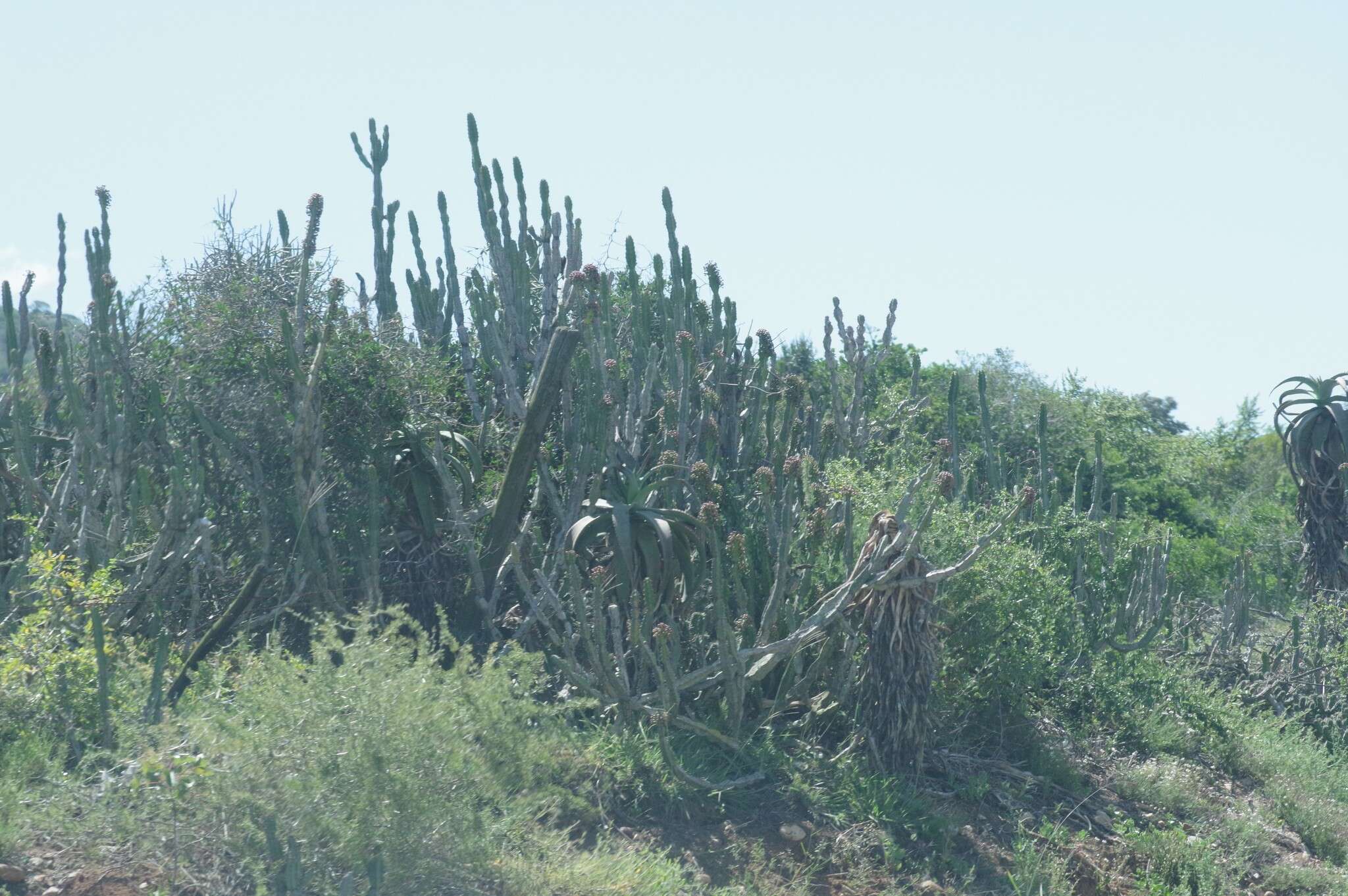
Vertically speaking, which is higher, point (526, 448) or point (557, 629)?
point (526, 448)

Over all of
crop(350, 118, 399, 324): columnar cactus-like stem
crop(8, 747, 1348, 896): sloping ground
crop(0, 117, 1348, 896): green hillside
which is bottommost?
crop(8, 747, 1348, 896): sloping ground

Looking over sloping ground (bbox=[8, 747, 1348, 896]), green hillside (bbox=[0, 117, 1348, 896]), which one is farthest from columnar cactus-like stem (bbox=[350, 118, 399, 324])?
sloping ground (bbox=[8, 747, 1348, 896])

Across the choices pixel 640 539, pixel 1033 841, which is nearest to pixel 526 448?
pixel 640 539

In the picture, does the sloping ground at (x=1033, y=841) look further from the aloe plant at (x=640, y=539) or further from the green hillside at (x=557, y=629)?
the aloe plant at (x=640, y=539)

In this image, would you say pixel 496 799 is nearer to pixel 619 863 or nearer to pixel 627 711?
pixel 619 863

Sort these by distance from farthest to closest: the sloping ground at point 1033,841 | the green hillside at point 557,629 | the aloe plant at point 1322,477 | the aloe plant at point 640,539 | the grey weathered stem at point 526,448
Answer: the aloe plant at point 1322,477 → the aloe plant at point 640,539 → the grey weathered stem at point 526,448 → the sloping ground at point 1033,841 → the green hillside at point 557,629

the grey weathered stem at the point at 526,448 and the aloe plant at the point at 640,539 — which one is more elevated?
the grey weathered stem at the point at 526,448

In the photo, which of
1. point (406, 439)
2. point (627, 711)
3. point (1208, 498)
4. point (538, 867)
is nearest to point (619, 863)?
point (538, 867)

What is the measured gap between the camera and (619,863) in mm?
5582

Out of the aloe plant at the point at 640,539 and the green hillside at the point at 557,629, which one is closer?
the green hillside at the point at 557,629

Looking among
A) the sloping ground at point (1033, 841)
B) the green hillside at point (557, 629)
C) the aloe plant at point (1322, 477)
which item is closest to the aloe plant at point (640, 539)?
the green hillside at point (557, 629)

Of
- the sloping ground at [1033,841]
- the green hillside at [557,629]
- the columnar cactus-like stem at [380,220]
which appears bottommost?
the sloping ground at [1033,841]

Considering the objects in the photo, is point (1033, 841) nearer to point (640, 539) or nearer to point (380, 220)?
point (640, 539)

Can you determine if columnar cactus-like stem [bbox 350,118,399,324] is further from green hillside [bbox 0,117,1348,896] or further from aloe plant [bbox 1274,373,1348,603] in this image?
aloe plant [bbox 1274,373,1348,603]
